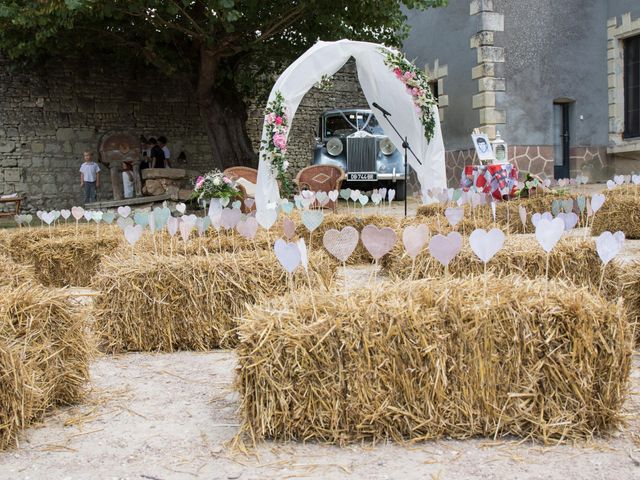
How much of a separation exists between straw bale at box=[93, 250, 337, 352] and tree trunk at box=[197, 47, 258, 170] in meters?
10.2

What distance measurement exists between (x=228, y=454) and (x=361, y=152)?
446 inches

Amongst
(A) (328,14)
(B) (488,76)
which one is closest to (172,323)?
(A) (328,14)

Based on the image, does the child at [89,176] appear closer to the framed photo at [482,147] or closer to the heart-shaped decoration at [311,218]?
the framed photo at [482,147]

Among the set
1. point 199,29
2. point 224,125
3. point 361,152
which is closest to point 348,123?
point 361,152

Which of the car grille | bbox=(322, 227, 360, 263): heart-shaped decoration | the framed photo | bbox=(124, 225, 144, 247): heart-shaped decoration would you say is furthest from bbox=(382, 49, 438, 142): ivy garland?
bbox=(322, 227, 360, 263): heart-shaped decoration

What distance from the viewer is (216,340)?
3.34 metres

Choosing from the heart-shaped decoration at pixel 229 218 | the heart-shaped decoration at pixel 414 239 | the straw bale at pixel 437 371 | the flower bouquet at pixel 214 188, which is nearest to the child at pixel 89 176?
the flower bouquet at pixel 214 188

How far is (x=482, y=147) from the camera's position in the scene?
9586 millimetres

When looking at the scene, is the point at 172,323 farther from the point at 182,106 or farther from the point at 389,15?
the point at 182,106

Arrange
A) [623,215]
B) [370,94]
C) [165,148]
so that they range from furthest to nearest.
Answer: [165,148] → [370,94] → [623,215]

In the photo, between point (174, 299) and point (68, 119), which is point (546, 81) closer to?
point (68, 119)

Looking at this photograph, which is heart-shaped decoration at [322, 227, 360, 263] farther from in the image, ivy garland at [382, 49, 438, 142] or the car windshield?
the car windshield

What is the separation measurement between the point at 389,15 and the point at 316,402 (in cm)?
1080

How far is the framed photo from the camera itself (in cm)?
954
